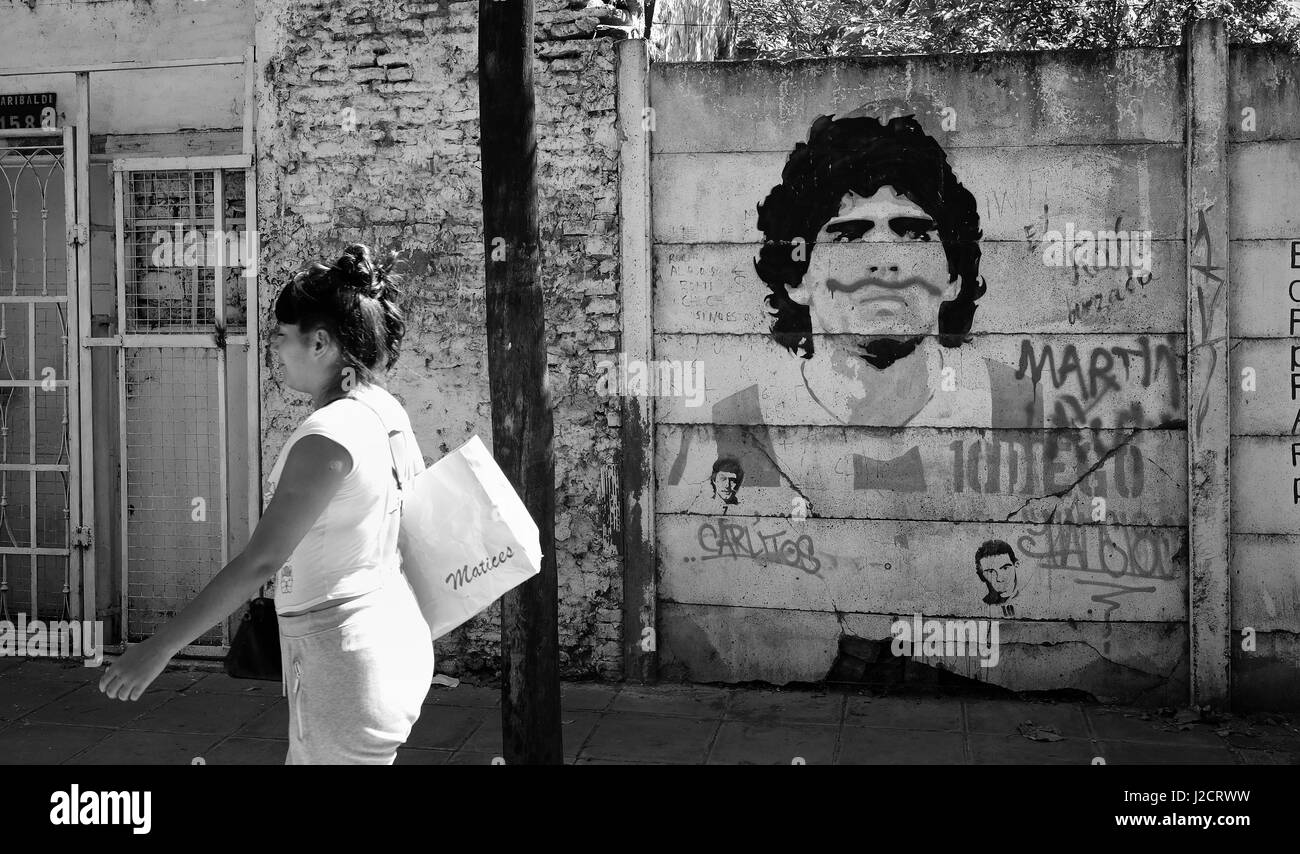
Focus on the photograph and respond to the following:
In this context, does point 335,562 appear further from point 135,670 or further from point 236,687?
point 236,687

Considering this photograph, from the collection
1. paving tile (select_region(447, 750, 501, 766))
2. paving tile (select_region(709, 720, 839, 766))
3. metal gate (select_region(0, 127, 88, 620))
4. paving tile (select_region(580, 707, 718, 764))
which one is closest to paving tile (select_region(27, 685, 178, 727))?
metal gate (select_region(0, 127, 88, 620))

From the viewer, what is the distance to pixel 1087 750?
4.96 m

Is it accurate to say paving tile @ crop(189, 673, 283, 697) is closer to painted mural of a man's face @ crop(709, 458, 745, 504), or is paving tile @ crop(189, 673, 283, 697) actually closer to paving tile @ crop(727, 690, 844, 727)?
paving tile @ crop(727, 690, 844, 727)

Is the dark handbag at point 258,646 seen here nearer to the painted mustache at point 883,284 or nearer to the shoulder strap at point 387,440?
the shoulder strap at point 387,440

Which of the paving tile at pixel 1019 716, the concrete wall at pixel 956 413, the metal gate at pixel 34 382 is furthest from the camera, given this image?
the metal gate at pixel 34 382

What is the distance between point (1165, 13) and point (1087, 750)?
6732 millimetres

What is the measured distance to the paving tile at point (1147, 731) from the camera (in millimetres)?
5074

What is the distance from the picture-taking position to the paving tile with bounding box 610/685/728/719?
552 centimetres

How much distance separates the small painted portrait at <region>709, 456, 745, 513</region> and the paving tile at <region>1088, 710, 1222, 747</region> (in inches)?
72.6

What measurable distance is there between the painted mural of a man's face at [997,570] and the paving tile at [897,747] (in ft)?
2.38

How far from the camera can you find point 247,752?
5105 millimetres

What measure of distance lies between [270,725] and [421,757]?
0.83 meters

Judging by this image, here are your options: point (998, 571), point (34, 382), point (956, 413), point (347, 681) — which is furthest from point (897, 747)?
point (34, 382)

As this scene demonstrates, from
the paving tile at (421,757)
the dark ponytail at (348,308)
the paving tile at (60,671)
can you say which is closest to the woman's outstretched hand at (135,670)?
the dark ponytail at (348,308)
